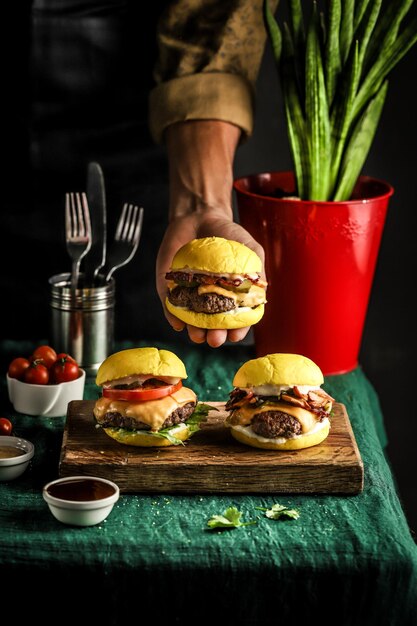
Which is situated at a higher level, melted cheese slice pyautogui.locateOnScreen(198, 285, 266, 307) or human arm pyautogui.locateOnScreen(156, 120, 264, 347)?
human arm pyautogui.locateOnScreen(156, 120, 264, 347)

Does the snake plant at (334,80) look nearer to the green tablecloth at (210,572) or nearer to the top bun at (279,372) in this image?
the top bun at (279,372)

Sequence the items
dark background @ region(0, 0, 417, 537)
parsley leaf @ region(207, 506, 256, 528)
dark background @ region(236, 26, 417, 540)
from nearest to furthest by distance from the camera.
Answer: parsley leaf @ region(207, 506, 256, 528) < dark background @ region(0, 0, 417, 537) < dark background @ region(236, 26, 417, 540)

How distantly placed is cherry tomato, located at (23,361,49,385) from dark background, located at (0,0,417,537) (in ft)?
2.31

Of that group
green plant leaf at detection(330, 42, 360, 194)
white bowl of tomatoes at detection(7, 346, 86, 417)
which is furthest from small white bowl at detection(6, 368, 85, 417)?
green plant leaf at detection(330, 42, 360, 194)

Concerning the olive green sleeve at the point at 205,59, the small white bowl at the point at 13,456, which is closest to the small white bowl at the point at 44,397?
the small white bowl at the point at 13,456

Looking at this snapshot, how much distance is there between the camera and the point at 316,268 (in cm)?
274

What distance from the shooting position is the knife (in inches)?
112

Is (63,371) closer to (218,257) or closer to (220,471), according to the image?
(218,257)

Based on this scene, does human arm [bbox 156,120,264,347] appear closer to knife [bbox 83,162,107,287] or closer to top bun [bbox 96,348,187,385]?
knife [bbox 83,162,107,287]

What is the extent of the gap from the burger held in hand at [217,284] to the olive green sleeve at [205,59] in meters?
→ 0.61

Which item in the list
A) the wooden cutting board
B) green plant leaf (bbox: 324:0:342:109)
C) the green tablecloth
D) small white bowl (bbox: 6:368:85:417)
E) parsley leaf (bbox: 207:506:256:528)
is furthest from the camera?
green plant leaf (bbox: 324:0:342:109)

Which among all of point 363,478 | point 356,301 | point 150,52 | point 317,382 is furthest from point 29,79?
point 363,478

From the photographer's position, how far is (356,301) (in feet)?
9.27

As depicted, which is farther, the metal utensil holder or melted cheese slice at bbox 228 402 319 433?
the metal utensil holder
